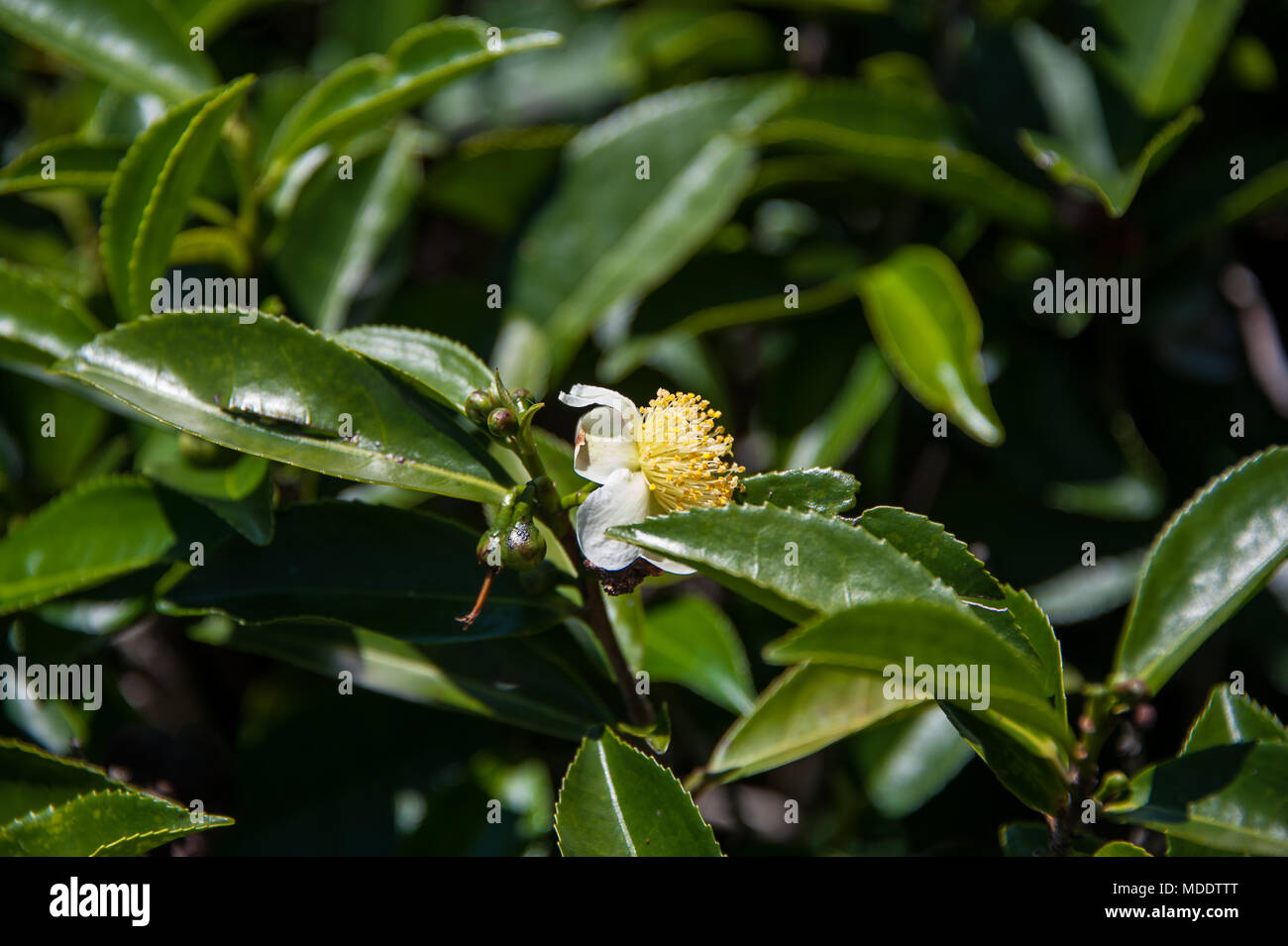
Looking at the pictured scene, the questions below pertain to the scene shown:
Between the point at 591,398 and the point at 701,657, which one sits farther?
the point at 701,657

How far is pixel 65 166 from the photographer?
1.27 meters

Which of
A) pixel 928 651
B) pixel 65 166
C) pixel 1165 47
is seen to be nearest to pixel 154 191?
pixel 65 166

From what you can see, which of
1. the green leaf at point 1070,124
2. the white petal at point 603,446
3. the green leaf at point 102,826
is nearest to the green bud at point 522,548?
the white petal at point 603,446

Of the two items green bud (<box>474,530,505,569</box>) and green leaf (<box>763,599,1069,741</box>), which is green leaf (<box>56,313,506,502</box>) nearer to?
green bud (<box>474,530,505,569</box>)

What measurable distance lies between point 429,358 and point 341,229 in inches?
23.7

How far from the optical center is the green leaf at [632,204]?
152cm

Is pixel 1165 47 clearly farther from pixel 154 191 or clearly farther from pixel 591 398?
pixel 154 191

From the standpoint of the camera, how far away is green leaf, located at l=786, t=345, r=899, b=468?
4.98 feet

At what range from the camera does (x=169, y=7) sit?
156 cm

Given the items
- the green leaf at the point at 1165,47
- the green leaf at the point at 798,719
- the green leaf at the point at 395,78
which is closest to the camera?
the green leaf at the point at 798,719

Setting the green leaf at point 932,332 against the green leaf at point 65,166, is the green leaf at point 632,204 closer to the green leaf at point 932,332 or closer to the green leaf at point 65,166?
the green leaf at point 932,332

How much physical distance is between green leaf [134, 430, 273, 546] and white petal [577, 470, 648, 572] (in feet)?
1.05

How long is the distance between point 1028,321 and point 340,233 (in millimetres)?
1079

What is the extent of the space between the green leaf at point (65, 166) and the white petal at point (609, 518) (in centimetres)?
81
